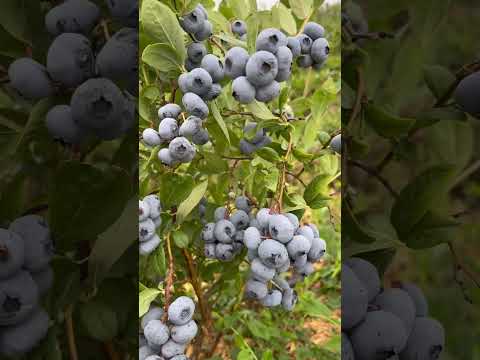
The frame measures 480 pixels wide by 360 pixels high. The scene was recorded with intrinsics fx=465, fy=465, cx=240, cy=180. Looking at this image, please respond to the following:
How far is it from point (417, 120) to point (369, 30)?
0.13 meters

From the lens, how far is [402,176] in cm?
53

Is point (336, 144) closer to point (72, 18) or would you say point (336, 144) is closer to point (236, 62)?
point (236, 62)

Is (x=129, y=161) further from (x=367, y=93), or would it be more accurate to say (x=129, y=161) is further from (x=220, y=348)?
(x=220, y=348)

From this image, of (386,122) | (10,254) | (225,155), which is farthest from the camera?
(225,155)

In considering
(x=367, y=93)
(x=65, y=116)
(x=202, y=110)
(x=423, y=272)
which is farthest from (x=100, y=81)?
(x=423, y=272)

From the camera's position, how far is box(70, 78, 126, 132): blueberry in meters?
0.36

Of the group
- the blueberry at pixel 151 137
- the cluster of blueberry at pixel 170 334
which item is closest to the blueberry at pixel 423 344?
the cluster of blueberry at pixel 170 334

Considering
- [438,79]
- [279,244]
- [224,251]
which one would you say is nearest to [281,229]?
[279,244]

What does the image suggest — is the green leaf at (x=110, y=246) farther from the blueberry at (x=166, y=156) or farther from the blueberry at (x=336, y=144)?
the blueberry at (x=336, y=144)

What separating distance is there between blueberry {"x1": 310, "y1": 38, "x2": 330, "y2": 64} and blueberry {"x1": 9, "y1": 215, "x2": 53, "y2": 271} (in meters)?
0.39

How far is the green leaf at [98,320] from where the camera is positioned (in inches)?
16.6

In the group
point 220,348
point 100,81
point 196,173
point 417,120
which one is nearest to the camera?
point 100,81

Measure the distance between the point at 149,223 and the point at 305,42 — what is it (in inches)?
11.9

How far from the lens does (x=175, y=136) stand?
1.76ft
